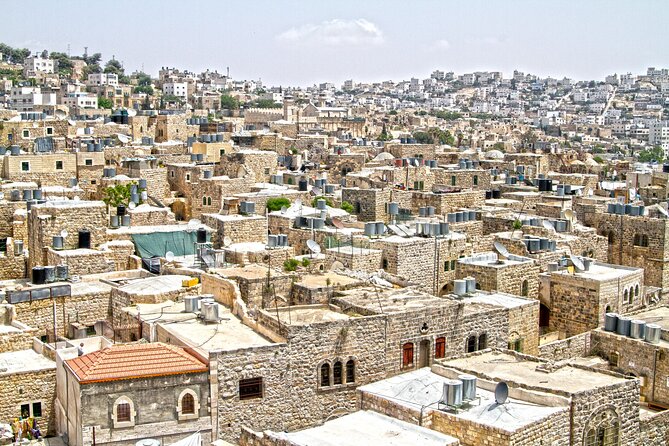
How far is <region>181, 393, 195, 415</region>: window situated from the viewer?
14906mm

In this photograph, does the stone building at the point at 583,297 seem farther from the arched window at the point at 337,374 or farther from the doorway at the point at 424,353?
the arched window at the point at 337,374

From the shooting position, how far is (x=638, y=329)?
1895 centimetres

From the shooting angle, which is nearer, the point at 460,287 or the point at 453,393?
the point at 453,393

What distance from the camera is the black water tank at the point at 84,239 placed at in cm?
2453

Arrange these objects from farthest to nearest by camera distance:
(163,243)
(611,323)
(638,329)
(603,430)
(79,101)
Result: (79,101)
(163,243)
(611,323)
(638,329)
(603,430)

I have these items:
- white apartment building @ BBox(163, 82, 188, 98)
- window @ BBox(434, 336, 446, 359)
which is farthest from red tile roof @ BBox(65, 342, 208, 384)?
white apartment building @ BBox(163, 82, 188, 98)

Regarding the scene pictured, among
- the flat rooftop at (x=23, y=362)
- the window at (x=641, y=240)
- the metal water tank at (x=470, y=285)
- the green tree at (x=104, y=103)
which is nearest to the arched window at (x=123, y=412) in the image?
the flat rooftop at (x=23, y=362)

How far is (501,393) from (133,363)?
18.7 feet

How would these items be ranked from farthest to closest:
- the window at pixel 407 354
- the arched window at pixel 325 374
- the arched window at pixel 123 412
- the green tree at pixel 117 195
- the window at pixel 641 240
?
the green tree at pixel 117 195, the window at pixel 641 240, the window at pixel 407 354, the arched window at pixel 325 374, the arched window at pixel 123 412

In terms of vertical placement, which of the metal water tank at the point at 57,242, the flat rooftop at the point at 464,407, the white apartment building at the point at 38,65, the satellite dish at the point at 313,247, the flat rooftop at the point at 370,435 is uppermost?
the white apartment building at the point at 38,65

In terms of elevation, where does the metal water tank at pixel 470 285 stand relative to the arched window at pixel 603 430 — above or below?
above

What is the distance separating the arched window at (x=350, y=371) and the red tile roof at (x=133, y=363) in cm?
283

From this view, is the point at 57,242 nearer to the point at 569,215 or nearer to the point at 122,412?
the point at 122,412

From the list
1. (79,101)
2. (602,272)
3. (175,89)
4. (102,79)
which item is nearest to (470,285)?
(602,272)
